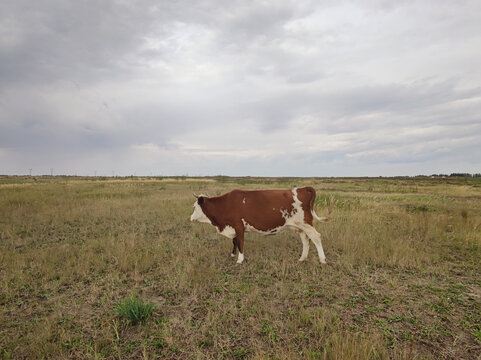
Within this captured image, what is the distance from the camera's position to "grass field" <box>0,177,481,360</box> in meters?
3.29

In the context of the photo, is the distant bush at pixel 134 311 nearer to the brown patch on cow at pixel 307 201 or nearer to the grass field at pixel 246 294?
the grass field at pixel 246 294

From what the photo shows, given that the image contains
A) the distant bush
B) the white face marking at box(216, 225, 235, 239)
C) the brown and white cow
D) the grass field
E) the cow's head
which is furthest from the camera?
the cow's head

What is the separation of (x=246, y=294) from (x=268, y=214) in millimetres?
2135

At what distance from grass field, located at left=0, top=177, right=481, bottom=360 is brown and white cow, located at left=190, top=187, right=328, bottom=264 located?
743mm

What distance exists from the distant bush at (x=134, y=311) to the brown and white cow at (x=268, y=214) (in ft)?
9.30

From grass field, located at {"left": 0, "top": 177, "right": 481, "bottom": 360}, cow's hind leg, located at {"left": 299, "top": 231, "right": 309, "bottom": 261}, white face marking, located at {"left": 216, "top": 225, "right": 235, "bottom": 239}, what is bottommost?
grass field, located at {"left": 0, "top": 177, "right": 481, "bottom": 360}

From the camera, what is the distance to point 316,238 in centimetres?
616

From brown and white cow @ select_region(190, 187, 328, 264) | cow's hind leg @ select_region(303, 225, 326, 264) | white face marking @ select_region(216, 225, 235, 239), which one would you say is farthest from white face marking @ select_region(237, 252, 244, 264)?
cow's hind leg @ select_region(303, 225, 326, 264)

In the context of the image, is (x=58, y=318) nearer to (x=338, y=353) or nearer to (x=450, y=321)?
(x=338, y=353)

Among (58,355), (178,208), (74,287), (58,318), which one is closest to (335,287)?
(58,355)

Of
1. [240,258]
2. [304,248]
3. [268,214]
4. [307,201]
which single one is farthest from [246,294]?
[307,201]

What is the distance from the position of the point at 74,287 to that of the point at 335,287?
5.46 metres

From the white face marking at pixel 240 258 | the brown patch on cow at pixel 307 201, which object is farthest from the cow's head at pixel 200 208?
the brown patch on cow at pixel 307 201

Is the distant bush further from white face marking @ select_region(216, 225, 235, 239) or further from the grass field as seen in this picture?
white face marking @ select_region(216, 225, 235, 239)
